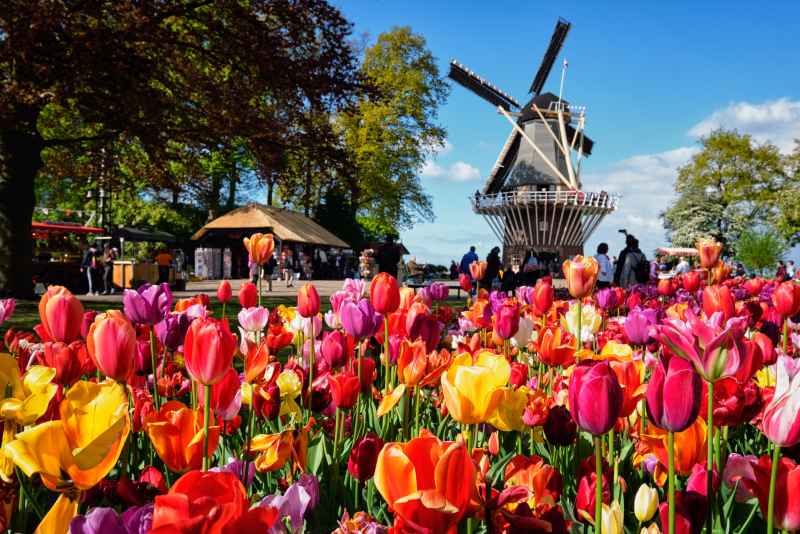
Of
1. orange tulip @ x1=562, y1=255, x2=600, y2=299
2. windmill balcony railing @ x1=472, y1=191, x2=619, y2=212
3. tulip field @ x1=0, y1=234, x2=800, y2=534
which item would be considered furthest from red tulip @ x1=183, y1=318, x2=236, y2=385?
windmill balcony railing @ x1=472, y1=191, x2=619, y2=212

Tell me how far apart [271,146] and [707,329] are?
461 inches

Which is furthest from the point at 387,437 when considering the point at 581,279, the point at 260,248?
the point at 260,248

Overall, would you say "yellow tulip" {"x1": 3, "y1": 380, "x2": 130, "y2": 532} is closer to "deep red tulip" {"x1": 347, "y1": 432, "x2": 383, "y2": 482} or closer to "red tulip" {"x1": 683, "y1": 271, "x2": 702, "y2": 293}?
"deep red tulip" {"x1": 347, "y1": 432, "x2": 383, "y2": 482}

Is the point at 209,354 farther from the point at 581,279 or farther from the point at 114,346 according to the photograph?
the point at 581,279

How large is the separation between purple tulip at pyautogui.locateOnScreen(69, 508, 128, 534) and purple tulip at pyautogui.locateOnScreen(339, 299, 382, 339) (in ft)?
4.05

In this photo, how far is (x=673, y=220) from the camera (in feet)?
180

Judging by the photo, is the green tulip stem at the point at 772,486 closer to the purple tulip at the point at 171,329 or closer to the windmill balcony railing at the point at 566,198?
the purple tulip at the point at 171,329

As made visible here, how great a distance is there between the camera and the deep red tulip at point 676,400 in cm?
104

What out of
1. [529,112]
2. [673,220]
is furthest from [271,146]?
[673,220]

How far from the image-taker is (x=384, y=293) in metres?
2.00

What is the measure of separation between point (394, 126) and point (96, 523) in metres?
33.3

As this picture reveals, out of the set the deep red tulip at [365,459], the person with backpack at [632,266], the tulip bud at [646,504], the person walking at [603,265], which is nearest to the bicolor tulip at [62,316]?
the deep red tulip at [365,459]

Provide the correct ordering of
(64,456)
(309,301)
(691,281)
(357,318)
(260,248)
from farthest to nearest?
(691,281)
(260,248)
(309,301)
(357,318)
(64,456)

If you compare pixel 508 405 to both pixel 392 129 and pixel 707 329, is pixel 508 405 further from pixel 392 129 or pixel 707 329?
pixel 392 129
